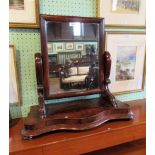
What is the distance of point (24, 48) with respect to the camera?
964 mm

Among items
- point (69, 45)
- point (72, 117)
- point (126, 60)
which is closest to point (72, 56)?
point (69, 45)

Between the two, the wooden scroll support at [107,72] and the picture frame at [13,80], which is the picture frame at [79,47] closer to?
the wooden scroll support at [107,72]

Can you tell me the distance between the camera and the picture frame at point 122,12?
1.08 meters

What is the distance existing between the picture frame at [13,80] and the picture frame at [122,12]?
0.55 metres

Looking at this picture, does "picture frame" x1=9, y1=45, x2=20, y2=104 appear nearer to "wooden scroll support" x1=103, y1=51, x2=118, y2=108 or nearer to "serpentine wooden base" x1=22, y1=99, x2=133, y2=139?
"serpentine wooden base" x1=22, y1=99, x2=133, y2=139

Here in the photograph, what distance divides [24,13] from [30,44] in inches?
6.4

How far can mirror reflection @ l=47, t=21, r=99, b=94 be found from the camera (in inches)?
36.0

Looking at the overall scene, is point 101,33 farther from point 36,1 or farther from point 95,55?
point 36,1

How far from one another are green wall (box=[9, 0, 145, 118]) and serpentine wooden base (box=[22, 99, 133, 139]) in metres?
0.08

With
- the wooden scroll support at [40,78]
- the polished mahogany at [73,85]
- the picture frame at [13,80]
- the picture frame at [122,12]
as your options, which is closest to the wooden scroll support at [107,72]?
the polished mahogany at [73,85]

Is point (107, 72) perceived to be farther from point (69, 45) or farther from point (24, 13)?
point (24, 13)
